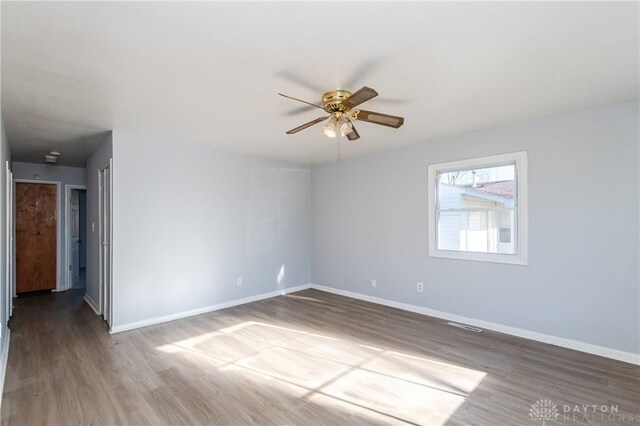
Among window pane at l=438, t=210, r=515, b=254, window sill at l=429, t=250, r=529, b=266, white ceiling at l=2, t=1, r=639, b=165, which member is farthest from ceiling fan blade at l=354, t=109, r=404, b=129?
window sill at l=429, t=250, r=529, b=266

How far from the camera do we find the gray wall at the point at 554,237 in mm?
2926

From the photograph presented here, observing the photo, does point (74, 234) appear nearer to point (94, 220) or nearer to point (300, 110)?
point (94, 220)

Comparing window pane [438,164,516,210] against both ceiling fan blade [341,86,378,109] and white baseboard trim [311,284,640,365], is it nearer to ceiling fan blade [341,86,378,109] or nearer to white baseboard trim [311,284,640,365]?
white baseboard trim [311,284,640,365]

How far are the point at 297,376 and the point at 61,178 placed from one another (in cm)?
621

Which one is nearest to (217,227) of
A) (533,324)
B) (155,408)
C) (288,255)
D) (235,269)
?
(235,269)

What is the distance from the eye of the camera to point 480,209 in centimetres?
391

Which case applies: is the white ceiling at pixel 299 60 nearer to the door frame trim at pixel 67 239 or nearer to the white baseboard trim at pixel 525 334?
the white baseboard trim at pixel 525 334

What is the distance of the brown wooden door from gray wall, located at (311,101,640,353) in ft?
20.5

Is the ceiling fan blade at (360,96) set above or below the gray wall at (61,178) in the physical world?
above

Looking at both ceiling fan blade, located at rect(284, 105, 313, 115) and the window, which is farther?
the window

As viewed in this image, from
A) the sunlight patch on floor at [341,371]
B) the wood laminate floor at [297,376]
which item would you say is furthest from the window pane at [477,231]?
the sunlight patch on floor at [341,371]

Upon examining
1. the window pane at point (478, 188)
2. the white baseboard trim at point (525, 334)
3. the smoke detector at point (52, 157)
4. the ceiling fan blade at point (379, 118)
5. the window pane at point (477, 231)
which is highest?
the smoke detector at point (52, 157)

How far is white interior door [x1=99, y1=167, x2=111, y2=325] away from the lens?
151 inches

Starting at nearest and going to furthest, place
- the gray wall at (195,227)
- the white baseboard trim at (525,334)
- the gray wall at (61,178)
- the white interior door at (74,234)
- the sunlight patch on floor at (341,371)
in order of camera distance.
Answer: the sunlight patch on floor at (341,371) → the white baseboard trim at (525,334) → the gray wall at (195,227) → the gray wall at (61,178) → the white interior door at (74,234)
